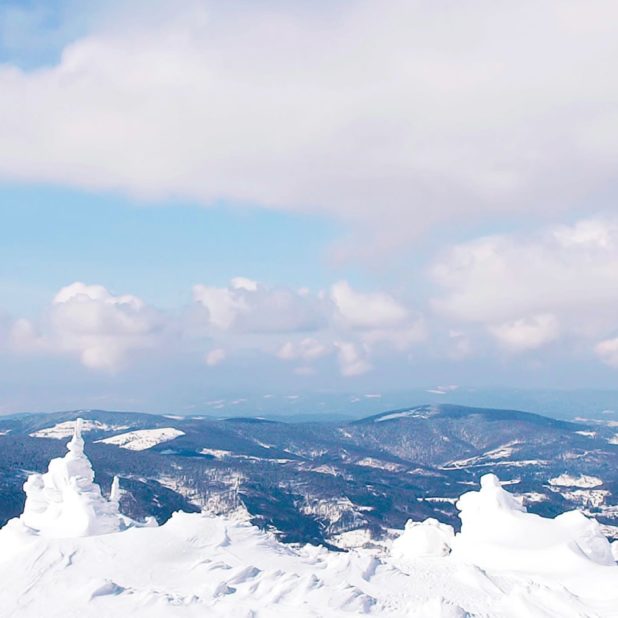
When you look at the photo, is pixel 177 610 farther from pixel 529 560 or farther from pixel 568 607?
pixel 529 560

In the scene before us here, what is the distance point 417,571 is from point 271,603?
67.9ft

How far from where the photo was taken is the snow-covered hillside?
62.3 m

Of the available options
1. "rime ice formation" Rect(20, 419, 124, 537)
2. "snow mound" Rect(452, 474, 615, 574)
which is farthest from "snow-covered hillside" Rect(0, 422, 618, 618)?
"rime ice formation" Rect(20, 419, 124, 537)

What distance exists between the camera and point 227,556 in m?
76.1

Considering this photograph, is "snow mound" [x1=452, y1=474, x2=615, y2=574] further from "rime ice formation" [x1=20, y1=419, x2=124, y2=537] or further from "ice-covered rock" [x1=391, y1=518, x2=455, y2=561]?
"rime ice formation" [x1=20, y1=419, x2=124, y2=537]

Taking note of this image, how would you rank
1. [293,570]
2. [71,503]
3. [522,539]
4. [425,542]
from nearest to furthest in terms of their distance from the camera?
[293,570]
[522,539]
[425,542]
[71,503]

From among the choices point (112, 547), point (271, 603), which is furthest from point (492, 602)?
point (112, 547)

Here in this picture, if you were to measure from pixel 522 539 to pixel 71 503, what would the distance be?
186ft

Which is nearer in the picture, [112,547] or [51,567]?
[51,567]

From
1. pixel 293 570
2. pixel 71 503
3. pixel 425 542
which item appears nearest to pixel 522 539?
pixel 425 542

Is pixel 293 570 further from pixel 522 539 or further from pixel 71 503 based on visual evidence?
pixel 71 503

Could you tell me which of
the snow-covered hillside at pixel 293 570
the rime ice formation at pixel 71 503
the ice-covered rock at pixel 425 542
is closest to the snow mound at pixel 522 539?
the snow-covered hillside at pixel 293 570

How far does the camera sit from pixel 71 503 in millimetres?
94188

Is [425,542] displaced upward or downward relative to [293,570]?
downward
